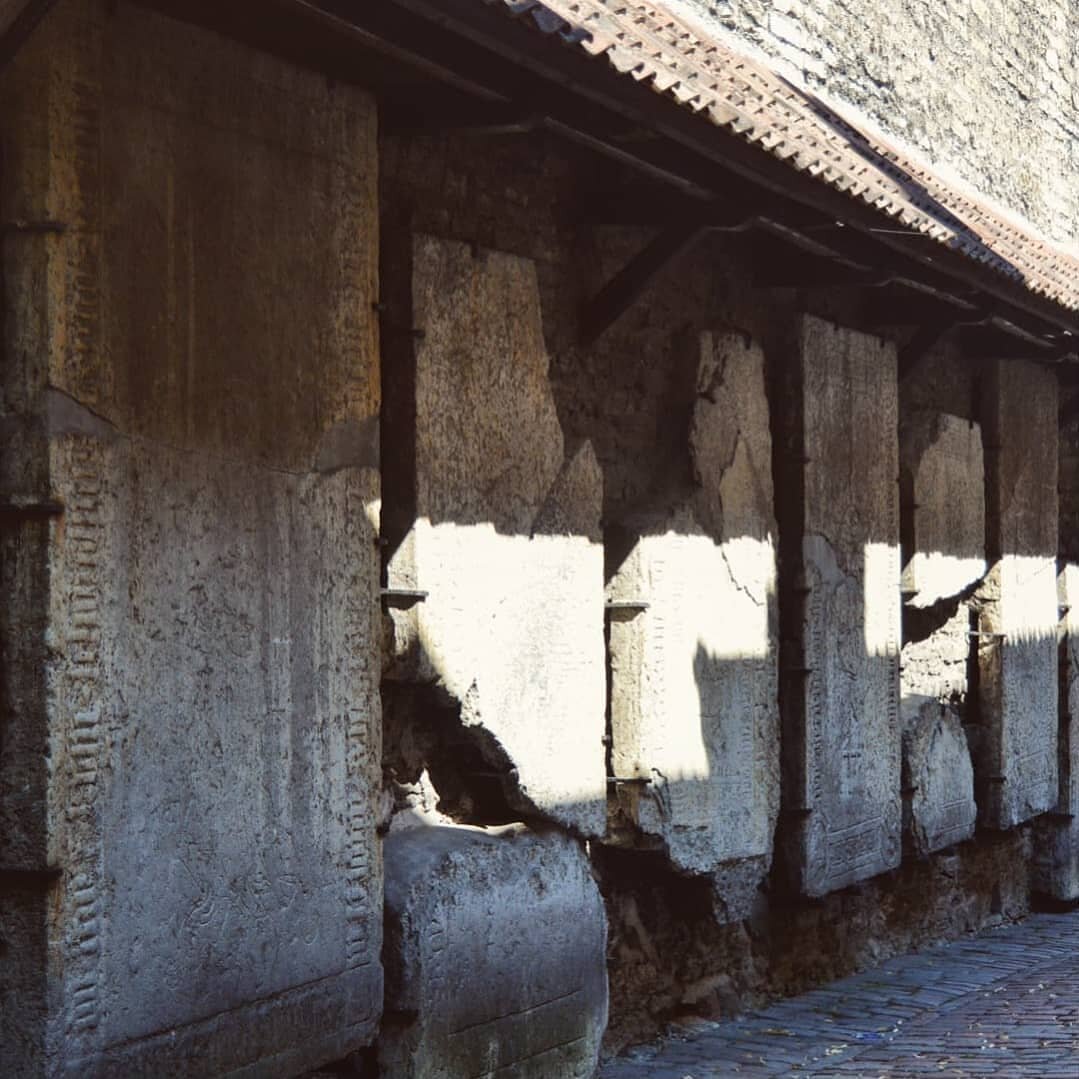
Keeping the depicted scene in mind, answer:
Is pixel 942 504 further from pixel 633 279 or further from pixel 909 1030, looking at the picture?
pixel 633 279

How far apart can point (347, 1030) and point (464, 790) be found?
3.11 feet

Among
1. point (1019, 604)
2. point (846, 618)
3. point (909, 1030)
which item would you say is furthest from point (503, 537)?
point (1019, 604)

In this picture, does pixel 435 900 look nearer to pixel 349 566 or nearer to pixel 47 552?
pixel 349 566

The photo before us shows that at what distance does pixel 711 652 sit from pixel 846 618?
1108 millimetres

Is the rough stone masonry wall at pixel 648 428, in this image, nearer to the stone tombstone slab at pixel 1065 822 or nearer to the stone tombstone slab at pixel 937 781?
the stone tombstone slab at pixel 937 781

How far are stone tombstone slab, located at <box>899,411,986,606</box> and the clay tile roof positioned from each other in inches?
31.2

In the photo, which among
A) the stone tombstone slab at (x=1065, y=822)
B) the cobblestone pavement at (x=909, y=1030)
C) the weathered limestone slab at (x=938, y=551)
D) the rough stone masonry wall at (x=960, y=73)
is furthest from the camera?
the stone tombstone slab at (x=1065, y=822)

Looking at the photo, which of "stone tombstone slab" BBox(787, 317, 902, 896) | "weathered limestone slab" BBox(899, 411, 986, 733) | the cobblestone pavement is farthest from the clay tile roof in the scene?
the cobblestone pavement

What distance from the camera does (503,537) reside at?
205 inches

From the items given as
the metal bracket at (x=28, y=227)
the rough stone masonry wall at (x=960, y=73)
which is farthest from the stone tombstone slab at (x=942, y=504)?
the metal bracket at (x=28, y=227)

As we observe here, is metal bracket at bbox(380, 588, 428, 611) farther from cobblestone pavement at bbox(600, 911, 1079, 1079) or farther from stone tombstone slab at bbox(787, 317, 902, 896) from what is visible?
stone tombstone slab at bbox(787, 317, 902, 896)

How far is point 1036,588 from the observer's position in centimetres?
927

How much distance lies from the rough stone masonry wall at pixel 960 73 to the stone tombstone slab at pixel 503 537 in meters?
2.80

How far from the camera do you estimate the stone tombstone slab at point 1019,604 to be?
8.77 m
